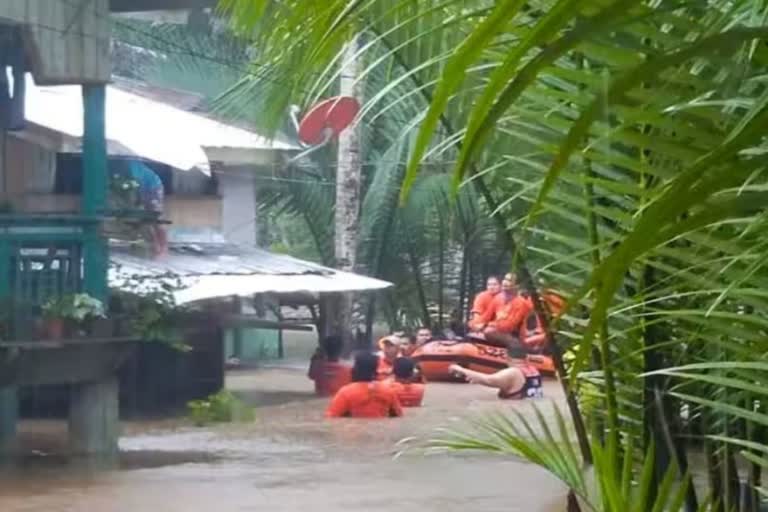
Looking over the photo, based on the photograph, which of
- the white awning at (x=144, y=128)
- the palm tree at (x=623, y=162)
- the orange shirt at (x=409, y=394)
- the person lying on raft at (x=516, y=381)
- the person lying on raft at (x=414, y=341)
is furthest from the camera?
the person lying on raft at (x=414, y=341)

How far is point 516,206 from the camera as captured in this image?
3.01 meters

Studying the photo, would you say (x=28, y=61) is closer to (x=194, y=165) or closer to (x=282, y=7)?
(x=194, y=165)

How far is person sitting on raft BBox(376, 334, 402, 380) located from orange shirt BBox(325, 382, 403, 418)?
1.66 m

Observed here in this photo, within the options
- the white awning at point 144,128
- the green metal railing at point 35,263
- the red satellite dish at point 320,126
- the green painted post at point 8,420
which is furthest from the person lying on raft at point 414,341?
the green metal railing at point 35,263

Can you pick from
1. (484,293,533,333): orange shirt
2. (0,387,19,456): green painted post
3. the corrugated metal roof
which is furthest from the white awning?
(484,293,533,333): orange shirt

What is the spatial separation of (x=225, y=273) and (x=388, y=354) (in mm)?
2222

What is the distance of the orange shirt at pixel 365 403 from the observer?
1448cm

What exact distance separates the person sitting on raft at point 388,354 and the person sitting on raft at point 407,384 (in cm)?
19

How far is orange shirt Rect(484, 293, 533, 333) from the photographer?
17.0 metres

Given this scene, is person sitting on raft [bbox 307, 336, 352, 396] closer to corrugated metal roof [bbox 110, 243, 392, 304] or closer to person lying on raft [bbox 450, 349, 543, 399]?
corrugated metal roof [bbox 110, 243, 392, 304]

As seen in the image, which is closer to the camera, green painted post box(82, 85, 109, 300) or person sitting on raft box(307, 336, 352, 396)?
green painted post box(82, 85, 109, 300)

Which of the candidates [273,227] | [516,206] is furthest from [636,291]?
[273,227]

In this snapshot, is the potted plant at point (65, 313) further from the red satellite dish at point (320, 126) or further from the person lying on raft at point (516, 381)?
the person lying on raft at point (516, 381)

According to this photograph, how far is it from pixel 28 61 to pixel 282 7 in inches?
367
